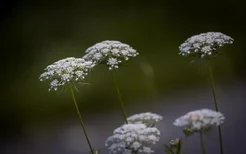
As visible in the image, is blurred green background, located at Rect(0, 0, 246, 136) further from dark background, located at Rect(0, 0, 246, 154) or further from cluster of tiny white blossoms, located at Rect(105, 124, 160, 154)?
cluster of tiny white blossoms, located at Rect(105, 124, 160, 154)

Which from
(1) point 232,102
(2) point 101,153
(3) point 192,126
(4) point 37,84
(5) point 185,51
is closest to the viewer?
(3) point 192,126

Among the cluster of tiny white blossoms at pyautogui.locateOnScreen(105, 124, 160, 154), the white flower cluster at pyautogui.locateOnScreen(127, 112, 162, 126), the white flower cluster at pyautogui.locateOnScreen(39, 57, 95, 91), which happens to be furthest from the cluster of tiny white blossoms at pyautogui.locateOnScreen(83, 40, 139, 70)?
the cluster of tiny white blossoms at pyautogui.locateOnScreen(105, 124, 160, 154)

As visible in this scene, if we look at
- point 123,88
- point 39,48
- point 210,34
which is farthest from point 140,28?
point 210,34

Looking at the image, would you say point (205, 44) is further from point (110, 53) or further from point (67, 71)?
point (67, 71)

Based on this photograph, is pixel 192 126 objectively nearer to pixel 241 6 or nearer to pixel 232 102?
pixel 232 102

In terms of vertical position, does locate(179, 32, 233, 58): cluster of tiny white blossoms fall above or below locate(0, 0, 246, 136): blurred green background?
below

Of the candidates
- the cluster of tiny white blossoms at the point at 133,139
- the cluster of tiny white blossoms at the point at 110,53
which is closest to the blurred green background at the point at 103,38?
the cluster of tiny white blossoms at the point at 110,53

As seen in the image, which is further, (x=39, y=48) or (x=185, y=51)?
(x=39, y=48)
